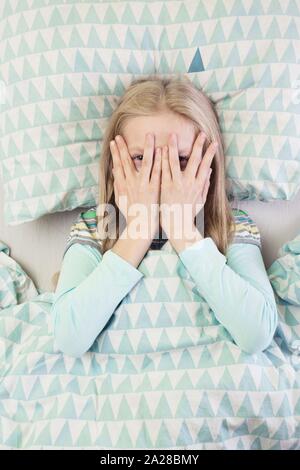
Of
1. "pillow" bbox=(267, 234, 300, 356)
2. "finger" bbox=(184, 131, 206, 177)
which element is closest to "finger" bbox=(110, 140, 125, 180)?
"finger" bbox=(184, 131, 206, 177)

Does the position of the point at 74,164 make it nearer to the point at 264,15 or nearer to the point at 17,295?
the point at 17,295

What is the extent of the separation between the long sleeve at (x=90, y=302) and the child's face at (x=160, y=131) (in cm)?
19

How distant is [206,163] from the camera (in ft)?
3.27

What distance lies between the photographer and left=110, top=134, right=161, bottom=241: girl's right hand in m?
0.98

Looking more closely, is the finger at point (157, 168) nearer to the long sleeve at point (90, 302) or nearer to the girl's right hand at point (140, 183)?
the girl's right hand at point (140, 183)

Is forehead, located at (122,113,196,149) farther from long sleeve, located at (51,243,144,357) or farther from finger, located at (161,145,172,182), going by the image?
long sleeve, located at (51,243,144,357)

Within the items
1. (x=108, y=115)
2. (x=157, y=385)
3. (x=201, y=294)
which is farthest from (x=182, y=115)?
(x=157, y=385)

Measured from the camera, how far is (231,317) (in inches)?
35.9

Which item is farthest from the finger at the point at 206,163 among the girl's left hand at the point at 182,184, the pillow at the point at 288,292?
the pillow at the point at 288,292

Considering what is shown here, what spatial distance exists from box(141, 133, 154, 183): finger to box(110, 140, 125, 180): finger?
0.13ft

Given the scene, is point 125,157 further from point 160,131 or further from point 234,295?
point 234,295

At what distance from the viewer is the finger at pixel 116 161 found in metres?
1.01
